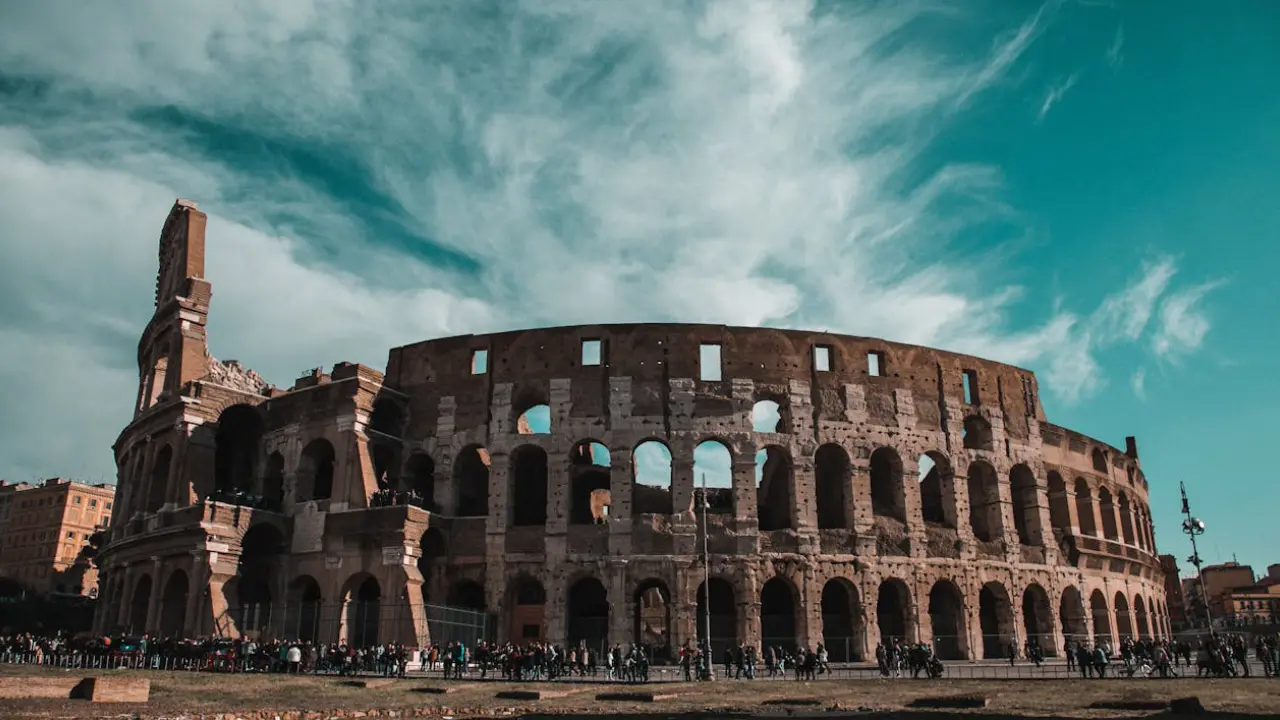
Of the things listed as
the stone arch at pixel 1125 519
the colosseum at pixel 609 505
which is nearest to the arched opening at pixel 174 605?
the colosseum at pixel 609 505

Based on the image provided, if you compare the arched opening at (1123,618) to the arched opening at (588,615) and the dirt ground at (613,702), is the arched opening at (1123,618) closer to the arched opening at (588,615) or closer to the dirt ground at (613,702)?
the dirt ground at (613,702)

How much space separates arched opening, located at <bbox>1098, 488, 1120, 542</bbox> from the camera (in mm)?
41656

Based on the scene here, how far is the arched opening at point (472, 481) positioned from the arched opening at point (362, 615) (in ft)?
12.7

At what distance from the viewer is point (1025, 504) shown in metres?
38.3

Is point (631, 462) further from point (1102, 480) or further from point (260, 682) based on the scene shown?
point (1102, 480)

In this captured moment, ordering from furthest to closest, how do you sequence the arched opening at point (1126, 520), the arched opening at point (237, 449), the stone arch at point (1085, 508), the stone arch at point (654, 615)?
the arched opening at point (1126, 520) → the stone arch at point (1085, 508) → the arched opening at point (237, 449) → the stone arch at point (654, 615)

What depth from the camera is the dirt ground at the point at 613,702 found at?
51.0 feet

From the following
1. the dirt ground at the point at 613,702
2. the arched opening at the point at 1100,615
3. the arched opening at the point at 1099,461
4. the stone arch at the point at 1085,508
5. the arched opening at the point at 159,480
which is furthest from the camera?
the arched opening at the point at 1099,461

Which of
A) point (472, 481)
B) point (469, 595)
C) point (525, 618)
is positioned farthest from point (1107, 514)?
point (469, 595)

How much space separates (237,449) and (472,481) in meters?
10.1

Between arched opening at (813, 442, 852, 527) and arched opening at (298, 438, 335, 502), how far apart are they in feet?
57.0

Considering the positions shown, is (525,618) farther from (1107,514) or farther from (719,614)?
(1107,514)

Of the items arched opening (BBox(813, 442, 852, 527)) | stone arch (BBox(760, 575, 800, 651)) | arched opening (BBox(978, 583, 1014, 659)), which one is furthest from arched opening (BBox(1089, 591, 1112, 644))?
stone arch (BBox(760, 575, 800, 651))

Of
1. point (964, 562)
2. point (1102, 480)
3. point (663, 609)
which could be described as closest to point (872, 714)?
point (964, 562)
